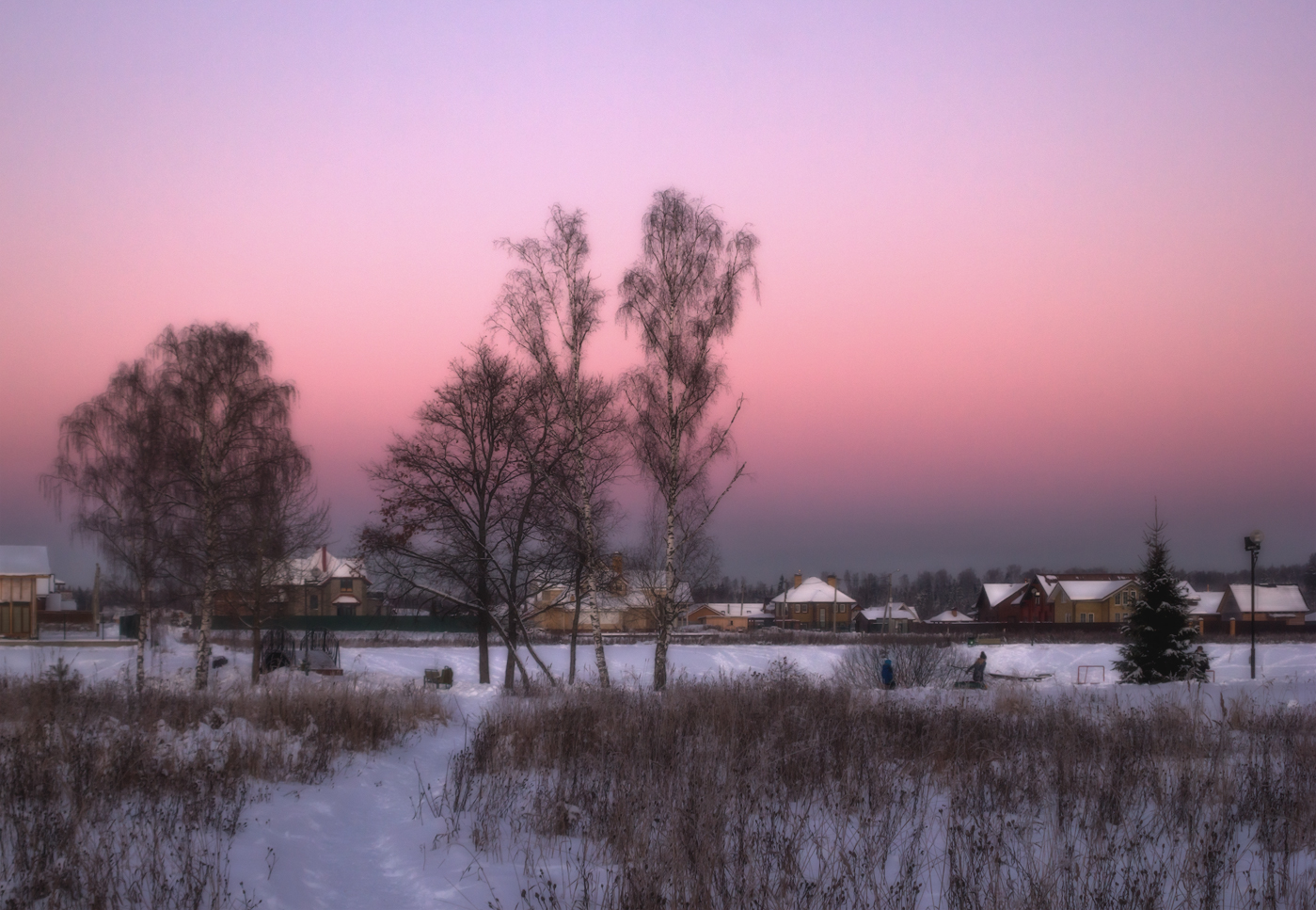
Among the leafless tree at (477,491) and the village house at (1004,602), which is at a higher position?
the leafless tree at (477,491)

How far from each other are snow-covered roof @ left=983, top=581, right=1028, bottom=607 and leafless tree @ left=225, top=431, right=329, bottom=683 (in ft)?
245

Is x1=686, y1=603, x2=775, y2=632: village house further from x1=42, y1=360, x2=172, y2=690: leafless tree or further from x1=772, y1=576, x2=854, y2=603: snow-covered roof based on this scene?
x1=42, y1=360, x2=172, y2=690: leafless tree

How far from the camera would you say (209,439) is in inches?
877

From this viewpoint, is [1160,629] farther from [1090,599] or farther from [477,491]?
[1090,599]

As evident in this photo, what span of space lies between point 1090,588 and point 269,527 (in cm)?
6982

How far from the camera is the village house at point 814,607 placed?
3794 inches

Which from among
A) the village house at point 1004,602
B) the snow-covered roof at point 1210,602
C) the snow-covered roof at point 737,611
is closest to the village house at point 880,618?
the village house at point 1004,602

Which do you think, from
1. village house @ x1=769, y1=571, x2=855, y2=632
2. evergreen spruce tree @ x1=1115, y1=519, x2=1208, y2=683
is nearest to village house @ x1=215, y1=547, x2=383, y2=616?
evergreen spruce tree @ x1=1115, y1=519, x2=1208, y2=683

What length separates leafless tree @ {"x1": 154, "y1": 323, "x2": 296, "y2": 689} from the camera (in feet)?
71.9

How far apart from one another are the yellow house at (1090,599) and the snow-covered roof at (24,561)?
71.6 meters

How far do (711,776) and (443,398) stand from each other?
1577 cm

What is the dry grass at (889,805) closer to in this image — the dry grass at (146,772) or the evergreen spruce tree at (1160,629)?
the dry grass at (146,772)

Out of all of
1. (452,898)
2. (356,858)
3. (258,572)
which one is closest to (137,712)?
(356,858)

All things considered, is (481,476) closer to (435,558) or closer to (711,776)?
(435,558)
